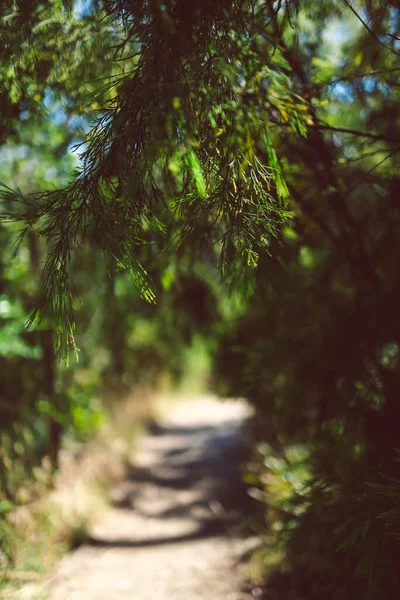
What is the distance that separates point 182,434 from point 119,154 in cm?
948

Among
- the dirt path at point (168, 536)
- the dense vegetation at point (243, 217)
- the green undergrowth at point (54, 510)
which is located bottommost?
the dirt path at point (168, 536)

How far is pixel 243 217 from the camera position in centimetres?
170

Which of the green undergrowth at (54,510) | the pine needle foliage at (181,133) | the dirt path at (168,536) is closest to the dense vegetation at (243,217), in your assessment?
the pine needle foliage at (181,133)

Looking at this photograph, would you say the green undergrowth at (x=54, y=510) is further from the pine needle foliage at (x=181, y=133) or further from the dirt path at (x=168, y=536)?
the pine needle foliage at (x=181, y=133)

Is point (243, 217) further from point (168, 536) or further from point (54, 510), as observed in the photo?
point (168, 536)

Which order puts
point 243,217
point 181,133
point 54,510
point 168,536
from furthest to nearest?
point 168,536
point 54,510
point 243,217
point 181,133

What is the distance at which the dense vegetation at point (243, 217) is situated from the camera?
1.62 m


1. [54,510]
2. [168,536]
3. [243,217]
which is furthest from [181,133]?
[168,536]

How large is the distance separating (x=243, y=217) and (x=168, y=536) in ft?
15.0

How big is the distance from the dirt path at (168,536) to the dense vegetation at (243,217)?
2.30ft

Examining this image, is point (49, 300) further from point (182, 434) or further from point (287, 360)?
point (182, 434)

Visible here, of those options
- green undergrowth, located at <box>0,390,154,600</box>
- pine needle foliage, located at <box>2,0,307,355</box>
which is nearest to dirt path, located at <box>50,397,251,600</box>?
green undergrowth, located at <box>0,390,154,600</box>

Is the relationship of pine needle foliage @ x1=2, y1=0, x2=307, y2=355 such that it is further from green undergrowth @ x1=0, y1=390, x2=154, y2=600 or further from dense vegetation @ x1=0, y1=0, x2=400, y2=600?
green undergrowth @ x1=0, y1=390, x2=154, y2=600

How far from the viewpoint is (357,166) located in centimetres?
427
